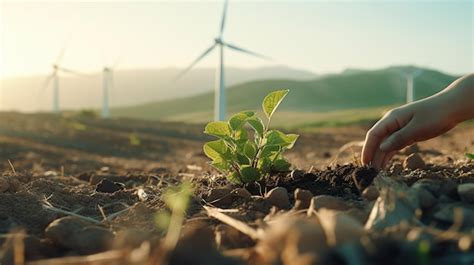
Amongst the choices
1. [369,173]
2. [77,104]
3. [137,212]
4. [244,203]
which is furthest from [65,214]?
[77,104]

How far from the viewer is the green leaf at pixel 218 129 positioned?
2.71 m

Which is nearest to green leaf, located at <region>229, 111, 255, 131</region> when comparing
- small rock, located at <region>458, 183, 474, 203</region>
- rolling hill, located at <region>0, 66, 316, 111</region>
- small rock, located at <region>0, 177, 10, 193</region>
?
small rock, located at <region>458, 183, 474, 203</region>

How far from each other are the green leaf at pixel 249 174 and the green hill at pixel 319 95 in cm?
5863

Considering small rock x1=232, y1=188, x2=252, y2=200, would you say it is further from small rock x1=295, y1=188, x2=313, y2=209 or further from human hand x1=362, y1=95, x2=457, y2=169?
human hand x1=362, y1=95, x2=457, y2=169

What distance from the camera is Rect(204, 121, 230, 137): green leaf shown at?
2.71m

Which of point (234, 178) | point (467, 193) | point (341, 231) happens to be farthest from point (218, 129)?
point (341, 231)

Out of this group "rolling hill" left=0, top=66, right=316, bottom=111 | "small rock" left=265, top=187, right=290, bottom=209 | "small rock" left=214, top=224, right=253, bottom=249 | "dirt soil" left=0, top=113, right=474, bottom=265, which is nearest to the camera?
"dirt soil" left=0, top=113, right=474, bottom=265

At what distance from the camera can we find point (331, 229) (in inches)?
55.5

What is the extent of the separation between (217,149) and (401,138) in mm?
935

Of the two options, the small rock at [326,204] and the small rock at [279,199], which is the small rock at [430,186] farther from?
the small rock at [279,199]

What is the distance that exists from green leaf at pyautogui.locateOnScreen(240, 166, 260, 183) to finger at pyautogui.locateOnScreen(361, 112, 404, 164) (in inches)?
23.0

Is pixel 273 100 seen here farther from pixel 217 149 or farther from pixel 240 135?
pixel 217 149

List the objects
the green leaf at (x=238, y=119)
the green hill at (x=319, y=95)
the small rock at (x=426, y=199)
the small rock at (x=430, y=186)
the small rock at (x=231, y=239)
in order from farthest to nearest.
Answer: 1. the green hill at (x=319, y=95)
2. the green leaf at (x=238, y=119)
3. the small rock at (x=430, y=186)
4. the small rock at (x=426, y=199)
5. the small rock at (x=231, y=239)

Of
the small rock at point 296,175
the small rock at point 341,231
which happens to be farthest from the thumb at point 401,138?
the small rock at point 341,231
